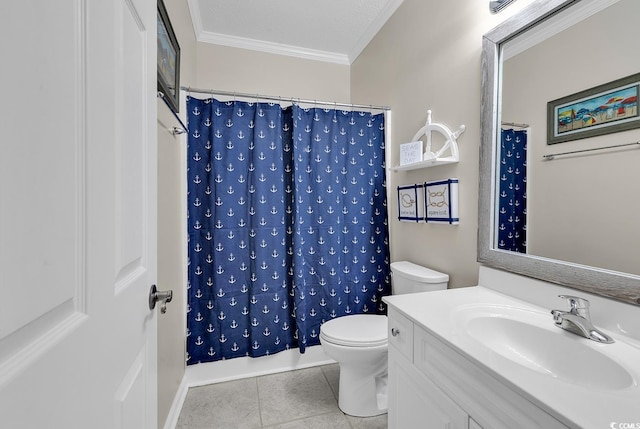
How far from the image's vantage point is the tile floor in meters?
1.54

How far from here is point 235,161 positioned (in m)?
1.91

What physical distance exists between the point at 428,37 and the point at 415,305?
1.60 metres

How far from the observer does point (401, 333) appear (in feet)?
3.61

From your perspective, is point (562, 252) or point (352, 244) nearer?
point (562, 252)

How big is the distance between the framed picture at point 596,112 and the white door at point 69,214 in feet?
4.53

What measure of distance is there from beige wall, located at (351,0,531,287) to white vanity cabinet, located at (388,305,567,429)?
60cm

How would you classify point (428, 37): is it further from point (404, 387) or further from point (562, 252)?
point (404, 387)

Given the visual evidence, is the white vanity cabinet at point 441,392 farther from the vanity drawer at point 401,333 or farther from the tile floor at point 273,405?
the tile floor at point 273,405

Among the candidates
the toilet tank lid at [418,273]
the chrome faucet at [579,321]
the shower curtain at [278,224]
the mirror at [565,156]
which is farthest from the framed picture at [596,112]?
the shower curtain at [278,224]

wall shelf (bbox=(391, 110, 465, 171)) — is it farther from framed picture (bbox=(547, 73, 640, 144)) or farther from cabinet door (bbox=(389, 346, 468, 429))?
cabinet door (bbox=(389, 346, 468, 429))

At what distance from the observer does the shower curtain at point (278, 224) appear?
6.15 ft

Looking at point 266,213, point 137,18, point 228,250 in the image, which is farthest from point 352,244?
point 137,18

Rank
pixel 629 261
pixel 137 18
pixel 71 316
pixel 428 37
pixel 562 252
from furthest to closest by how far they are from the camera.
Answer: pixel 428 37, pixel 562 252, pixel 629 261, pixel 137 18, pixel 71 316

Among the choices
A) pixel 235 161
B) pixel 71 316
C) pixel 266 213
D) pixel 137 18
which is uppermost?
pixel 137 18
